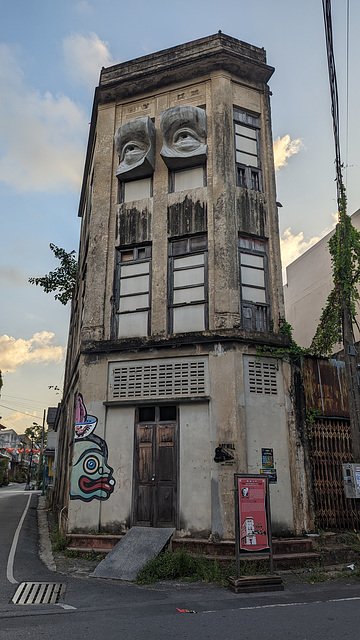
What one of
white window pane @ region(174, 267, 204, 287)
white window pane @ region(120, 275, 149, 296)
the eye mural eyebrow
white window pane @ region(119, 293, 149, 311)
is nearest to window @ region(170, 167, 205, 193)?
white window pane @ region(174, 267, 204, 287)

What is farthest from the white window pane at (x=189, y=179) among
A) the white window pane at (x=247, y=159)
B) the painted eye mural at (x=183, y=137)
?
the white window pane at (x=247, y=159)

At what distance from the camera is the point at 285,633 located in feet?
19.0

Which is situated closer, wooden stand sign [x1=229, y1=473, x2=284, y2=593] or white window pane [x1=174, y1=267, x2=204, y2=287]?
wooden stand sign [x1=229, y1=473, x2=284, y2=593]

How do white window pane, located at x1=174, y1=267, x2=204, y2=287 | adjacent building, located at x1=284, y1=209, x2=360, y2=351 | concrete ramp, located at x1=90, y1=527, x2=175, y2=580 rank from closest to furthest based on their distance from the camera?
concrete ramp, located at x1=90, y1=527, x2=175, y2=580
white window pane, located at x1=174, y1=267, x2=204, y2=287
adjacent building, located at x1=284, y1=209, x2=360, y2=351

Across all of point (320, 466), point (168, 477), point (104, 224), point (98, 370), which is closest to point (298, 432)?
point (320, 466)

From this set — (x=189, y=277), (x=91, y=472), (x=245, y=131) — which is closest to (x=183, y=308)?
(x=189, y=277)

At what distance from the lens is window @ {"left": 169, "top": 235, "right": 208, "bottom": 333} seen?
12852 millimetres

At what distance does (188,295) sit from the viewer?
43.1 ft

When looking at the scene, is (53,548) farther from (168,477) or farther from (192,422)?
(192,422)

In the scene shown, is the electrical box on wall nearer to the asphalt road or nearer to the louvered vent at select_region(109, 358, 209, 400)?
the asphalt road

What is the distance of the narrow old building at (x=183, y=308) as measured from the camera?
11.5 metres

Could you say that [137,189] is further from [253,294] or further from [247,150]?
[253,294]

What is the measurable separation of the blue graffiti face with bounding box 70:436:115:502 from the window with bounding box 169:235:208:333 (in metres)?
3.80

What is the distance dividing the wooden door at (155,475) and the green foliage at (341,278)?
15.8 feet
